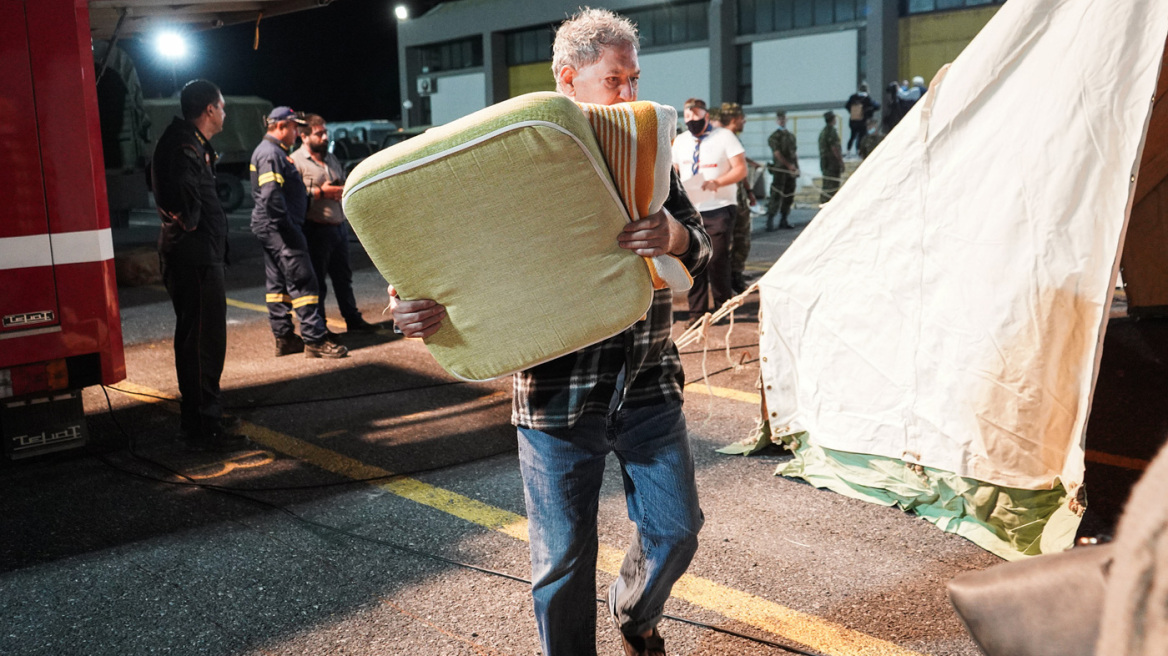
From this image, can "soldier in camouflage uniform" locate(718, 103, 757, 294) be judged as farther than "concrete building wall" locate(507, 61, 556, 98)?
No

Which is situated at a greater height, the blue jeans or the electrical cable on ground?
the blue jeans

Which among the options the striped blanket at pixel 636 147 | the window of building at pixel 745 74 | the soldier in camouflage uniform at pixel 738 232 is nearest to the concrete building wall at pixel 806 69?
the window of building at pixel 745 74

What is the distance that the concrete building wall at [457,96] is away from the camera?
4366cm

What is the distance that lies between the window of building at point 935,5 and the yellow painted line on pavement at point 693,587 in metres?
28.1

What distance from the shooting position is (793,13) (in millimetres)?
32500

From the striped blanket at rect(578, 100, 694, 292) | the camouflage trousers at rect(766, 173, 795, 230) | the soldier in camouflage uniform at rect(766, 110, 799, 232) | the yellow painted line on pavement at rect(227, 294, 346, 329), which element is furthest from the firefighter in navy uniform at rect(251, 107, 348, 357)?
the camouflage trousers at rect(766, 173, 795, 230)

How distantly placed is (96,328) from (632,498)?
366cm

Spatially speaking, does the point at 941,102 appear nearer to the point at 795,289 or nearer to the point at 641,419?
the point at 795,289

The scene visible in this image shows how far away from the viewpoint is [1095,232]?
355cm

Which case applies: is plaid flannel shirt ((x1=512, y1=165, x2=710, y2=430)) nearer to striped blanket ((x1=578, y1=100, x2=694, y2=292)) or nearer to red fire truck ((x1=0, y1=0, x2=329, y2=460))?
striped blanket ((x1=578, y1=100, x2=694, y2=292))

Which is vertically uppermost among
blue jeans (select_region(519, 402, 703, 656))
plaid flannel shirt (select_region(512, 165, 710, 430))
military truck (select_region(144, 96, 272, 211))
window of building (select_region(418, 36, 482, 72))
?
window of building (select_region(418, 36, 482, 72))

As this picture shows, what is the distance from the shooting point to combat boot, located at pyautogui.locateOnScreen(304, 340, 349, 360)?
25.6 feet

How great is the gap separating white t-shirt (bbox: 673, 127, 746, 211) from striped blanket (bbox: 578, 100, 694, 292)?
611 cm

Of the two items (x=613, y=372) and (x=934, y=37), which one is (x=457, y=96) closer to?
(x=934, y=37)
